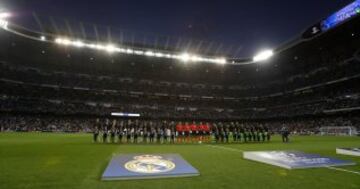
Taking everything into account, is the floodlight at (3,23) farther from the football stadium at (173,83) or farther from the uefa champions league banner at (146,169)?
the uefa champions league banner at (146,169)

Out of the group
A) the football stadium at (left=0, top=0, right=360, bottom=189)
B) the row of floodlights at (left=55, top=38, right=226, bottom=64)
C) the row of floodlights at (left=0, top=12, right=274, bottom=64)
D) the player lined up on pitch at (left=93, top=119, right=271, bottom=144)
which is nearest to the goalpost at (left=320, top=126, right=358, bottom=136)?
the football stadium at (left=0, top=0, right=360, bottom=189)

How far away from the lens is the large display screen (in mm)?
30903

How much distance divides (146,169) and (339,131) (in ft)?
149

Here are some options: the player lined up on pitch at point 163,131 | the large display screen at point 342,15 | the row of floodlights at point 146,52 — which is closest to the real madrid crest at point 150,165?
the player lined up on pitch at point 163,131

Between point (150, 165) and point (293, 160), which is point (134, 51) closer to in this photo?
point (150, 165)

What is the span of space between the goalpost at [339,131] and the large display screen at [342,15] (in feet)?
59.2

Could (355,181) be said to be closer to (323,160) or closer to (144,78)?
(323,160)

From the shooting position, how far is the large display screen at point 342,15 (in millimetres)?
30903

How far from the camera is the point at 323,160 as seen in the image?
8.48 metres

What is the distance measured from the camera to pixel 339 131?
40.2 metres

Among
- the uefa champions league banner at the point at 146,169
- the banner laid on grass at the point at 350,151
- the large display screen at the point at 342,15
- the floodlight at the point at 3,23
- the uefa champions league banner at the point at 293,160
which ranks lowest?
the banner laid on grass at the point at 350,151

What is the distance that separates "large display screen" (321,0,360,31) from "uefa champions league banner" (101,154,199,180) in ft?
121

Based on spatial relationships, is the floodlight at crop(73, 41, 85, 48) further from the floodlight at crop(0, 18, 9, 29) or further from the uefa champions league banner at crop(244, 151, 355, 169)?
the uefa champions league banner at crop(244, 151, 355, 169)

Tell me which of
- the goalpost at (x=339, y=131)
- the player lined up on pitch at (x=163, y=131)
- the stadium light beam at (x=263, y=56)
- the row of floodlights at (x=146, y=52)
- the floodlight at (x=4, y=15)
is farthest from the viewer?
the stadium light beam at (x=263, y=56)
